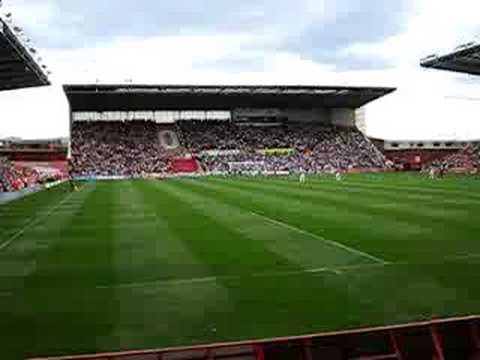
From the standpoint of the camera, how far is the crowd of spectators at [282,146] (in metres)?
103

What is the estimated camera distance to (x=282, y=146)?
A: 4311 inches

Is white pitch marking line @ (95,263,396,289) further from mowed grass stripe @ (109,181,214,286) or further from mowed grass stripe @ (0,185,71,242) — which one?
mowed grass stripe @ (0,185,71,242)

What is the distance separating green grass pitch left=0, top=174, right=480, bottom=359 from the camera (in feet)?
35.5

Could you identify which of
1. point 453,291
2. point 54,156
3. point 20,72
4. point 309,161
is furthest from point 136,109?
point 453,291

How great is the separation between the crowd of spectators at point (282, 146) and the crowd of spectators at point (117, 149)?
5.76 meters

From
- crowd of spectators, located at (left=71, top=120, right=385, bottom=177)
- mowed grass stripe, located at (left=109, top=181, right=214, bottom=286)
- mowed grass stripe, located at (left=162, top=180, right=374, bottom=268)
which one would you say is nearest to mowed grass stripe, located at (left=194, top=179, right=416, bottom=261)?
mowed grass stripe, located at (left=162, top=180, right=374, bottom=268)

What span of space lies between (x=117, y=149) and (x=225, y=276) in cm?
9048

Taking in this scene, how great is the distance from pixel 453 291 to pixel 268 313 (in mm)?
3743

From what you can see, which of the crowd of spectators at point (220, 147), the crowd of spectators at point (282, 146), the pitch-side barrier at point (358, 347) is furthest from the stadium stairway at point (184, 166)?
the pitch-side barrier at point (358, 347)

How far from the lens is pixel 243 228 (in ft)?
79.0

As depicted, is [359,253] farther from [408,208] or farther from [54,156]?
[54,156]

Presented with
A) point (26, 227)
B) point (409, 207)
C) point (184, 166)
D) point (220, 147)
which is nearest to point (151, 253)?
point (26, 227)

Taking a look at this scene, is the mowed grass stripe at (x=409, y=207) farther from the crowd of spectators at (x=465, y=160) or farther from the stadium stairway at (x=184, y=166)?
the stadium stairway at (x=184, y=166)

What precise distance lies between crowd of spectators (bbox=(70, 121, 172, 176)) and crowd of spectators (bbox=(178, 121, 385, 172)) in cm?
576
